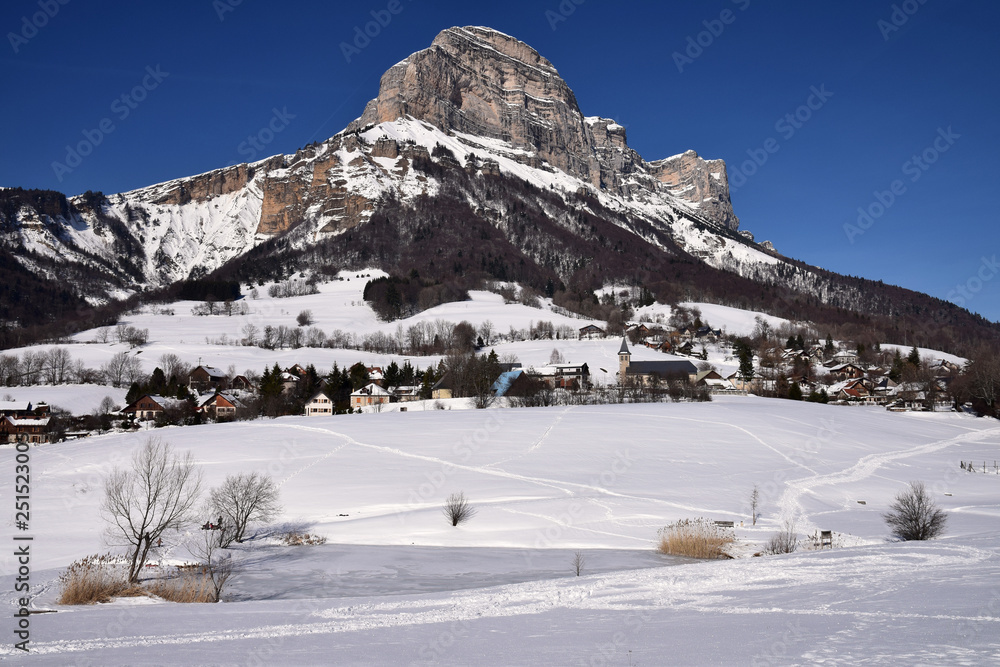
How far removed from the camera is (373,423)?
205 ft

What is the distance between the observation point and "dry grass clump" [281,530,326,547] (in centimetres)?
2903

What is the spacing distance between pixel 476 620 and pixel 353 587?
9.96m

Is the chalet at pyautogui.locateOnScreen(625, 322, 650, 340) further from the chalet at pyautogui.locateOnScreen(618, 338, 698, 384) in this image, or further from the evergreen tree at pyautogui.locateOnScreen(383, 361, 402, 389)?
the evergreen tree at pyautogui.locateOnScreen(383, 361, 402, 389)

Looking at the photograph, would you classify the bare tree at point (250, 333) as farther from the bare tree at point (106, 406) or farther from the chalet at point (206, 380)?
the bare tree at point (106, 406)

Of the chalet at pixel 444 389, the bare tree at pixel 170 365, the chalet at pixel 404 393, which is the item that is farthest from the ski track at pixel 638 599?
the bare tree at pixel 170 365

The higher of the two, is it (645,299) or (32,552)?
(645,299)

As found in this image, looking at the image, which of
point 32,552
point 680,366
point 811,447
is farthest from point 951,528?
point 680,366

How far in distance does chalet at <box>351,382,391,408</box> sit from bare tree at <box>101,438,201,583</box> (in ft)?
149

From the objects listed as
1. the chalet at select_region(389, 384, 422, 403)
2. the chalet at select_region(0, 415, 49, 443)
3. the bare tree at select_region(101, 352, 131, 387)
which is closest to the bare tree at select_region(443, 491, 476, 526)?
the chalet at select_region(389, 384, 422, 403)

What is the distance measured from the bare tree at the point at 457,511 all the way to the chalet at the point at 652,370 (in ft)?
204

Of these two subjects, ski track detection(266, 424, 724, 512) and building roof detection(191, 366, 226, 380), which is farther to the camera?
building roof detection(191, 366, 226, 380)

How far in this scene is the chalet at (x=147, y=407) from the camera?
3285 inches

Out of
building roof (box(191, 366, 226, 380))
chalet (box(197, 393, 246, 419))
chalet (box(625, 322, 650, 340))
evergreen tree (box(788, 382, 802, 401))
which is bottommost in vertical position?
chalet (box(197, 393, 246, 419))

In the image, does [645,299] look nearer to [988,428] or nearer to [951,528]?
[988,428]
